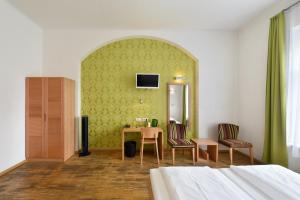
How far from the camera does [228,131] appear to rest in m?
4.48

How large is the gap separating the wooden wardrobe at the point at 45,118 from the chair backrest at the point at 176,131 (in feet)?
8.04

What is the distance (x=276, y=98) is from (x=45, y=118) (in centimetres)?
464

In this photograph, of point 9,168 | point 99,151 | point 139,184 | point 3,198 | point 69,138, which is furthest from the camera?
point 99,151

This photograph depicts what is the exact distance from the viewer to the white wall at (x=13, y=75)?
11.0 feet

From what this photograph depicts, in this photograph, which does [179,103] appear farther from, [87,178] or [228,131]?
[87,178]

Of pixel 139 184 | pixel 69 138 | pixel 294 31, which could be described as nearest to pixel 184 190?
pixel 139 184

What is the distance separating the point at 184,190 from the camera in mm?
1507

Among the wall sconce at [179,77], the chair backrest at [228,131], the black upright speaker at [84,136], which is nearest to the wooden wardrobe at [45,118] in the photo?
the black upright speaker at [84,136]

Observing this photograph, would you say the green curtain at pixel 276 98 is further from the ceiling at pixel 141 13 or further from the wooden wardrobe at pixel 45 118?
the wooden wardrobe at pixel 45 118

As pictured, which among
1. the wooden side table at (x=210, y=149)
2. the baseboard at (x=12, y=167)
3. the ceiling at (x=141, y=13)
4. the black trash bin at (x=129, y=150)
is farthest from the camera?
the black trash bin at (x=129, y=150)

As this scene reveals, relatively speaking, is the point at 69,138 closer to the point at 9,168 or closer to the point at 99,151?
the point at 99,151

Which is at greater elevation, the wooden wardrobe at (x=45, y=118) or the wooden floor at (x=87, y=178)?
the wooden wardrobe at (x=45, y=118)

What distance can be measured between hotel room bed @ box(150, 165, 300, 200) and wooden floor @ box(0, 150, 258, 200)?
358 mm

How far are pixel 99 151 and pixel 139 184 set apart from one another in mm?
2207
